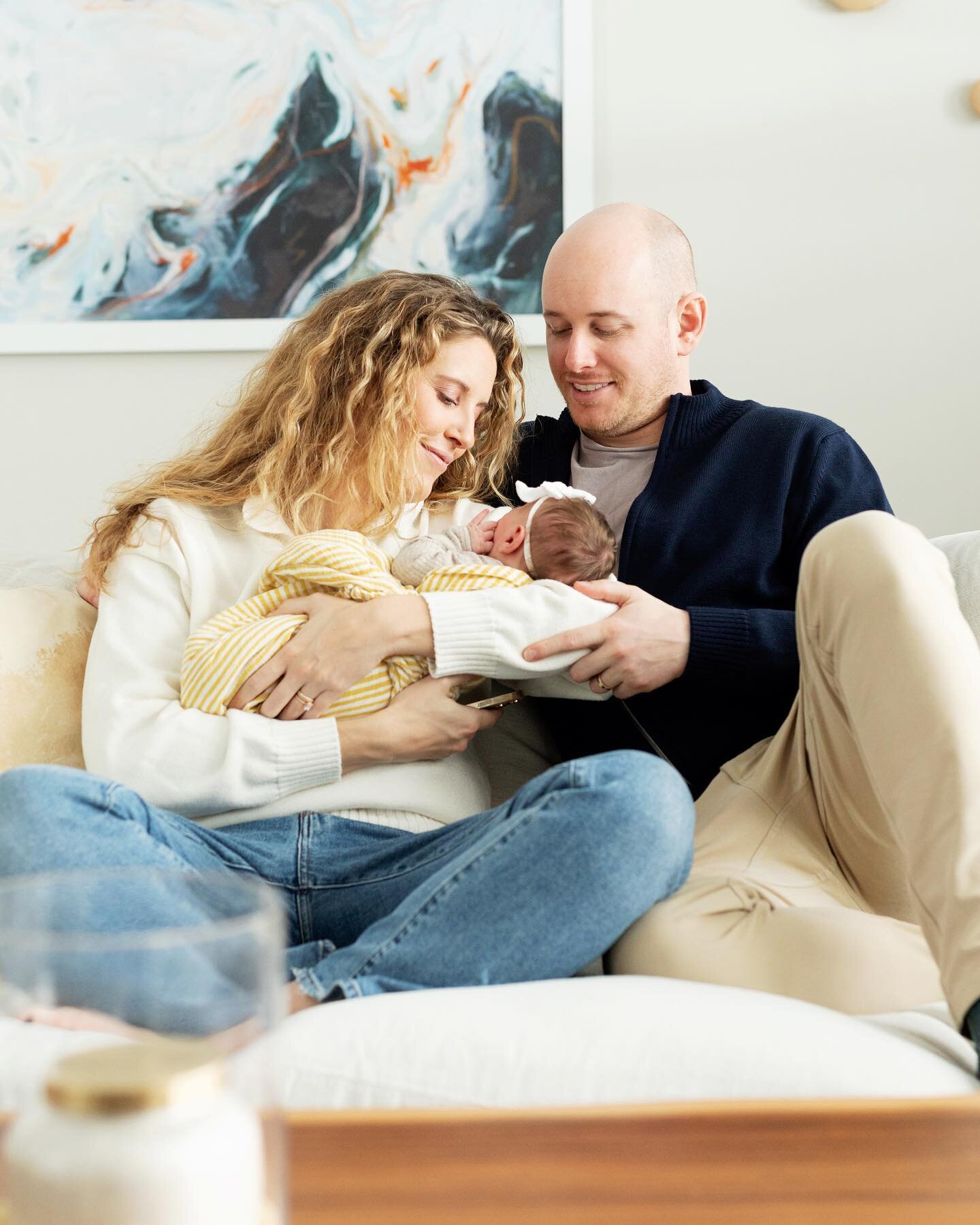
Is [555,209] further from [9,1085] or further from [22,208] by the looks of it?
[9,1085]

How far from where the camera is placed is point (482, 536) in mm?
1797

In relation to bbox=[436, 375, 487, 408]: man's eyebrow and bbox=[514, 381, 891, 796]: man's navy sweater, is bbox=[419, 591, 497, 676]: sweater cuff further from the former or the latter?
bbox=[436, 375, 487, 408]: man's eyebrow

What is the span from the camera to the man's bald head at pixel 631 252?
2059 mm

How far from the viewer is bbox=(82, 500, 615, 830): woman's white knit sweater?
1474 millimetres

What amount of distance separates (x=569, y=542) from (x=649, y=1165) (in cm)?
120

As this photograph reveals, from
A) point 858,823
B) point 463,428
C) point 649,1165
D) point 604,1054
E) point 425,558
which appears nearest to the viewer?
point 649,1165

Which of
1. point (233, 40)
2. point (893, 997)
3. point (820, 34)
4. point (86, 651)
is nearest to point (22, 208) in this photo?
point (233, 40)

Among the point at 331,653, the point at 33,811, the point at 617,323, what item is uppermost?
the point at 617,323

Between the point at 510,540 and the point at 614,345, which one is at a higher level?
the point at 614,345

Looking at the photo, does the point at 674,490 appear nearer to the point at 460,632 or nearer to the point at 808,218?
the point at 460,632

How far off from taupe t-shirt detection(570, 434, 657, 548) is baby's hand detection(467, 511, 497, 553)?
0.26 metres

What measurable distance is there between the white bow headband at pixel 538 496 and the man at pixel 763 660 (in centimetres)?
12

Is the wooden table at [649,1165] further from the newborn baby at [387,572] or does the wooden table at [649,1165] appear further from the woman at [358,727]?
the newborn baby at [387,572]

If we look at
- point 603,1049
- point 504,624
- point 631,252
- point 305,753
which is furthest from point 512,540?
point 603,1049
